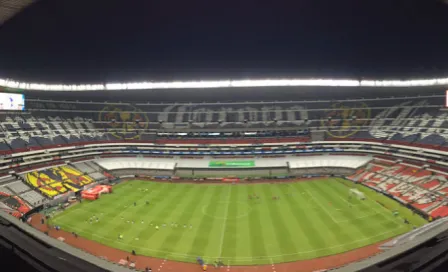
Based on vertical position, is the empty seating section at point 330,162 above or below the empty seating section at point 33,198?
above

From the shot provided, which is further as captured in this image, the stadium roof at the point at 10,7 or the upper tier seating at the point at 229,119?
the upper tier seating at the point at 229,119

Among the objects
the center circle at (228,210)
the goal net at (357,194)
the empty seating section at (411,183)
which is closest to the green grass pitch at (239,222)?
the center circle at (228,210)

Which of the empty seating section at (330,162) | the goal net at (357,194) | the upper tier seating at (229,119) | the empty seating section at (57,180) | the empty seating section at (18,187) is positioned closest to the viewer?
the goal net at (357,194)

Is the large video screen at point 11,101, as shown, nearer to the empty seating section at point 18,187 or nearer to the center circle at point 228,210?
Answer: the empty seating section at point 18,187

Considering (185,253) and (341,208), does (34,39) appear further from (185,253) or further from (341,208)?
(341,208)

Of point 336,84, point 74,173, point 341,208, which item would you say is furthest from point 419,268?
point 336,84

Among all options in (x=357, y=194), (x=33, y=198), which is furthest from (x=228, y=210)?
(x=33, y=198)

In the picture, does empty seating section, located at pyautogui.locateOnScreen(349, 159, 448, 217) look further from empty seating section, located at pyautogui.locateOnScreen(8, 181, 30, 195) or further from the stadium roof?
empty seating section, located at pyautogui.locateOnScreen(8, 181, 30, 195)
